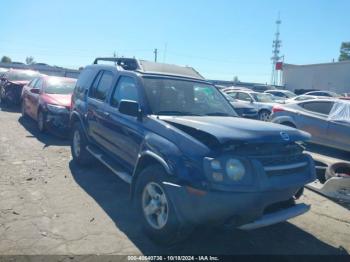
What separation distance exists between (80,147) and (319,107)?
23.0 feet

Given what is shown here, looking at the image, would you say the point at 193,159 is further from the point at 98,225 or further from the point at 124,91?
the point at 124,91

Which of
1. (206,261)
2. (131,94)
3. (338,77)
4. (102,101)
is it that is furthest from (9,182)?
(338,77)

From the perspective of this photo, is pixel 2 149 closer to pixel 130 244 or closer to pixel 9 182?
pixel 9 182

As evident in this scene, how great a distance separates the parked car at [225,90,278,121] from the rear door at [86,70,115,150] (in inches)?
429

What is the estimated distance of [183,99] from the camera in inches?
193

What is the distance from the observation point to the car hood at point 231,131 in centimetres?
353

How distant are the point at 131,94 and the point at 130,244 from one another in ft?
6.79

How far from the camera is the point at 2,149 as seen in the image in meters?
7.83

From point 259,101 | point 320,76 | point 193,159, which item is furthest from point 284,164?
point 320,76

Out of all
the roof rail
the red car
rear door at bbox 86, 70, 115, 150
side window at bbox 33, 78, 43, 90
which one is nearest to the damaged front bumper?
the red car

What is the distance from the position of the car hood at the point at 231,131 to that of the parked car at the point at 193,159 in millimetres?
10

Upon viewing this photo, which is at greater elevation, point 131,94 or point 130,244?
point 131,94

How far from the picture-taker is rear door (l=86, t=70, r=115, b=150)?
5660 millimetres

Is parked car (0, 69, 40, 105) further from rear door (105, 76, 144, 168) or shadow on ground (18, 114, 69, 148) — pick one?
rear door (105, 76, 144, 168)
